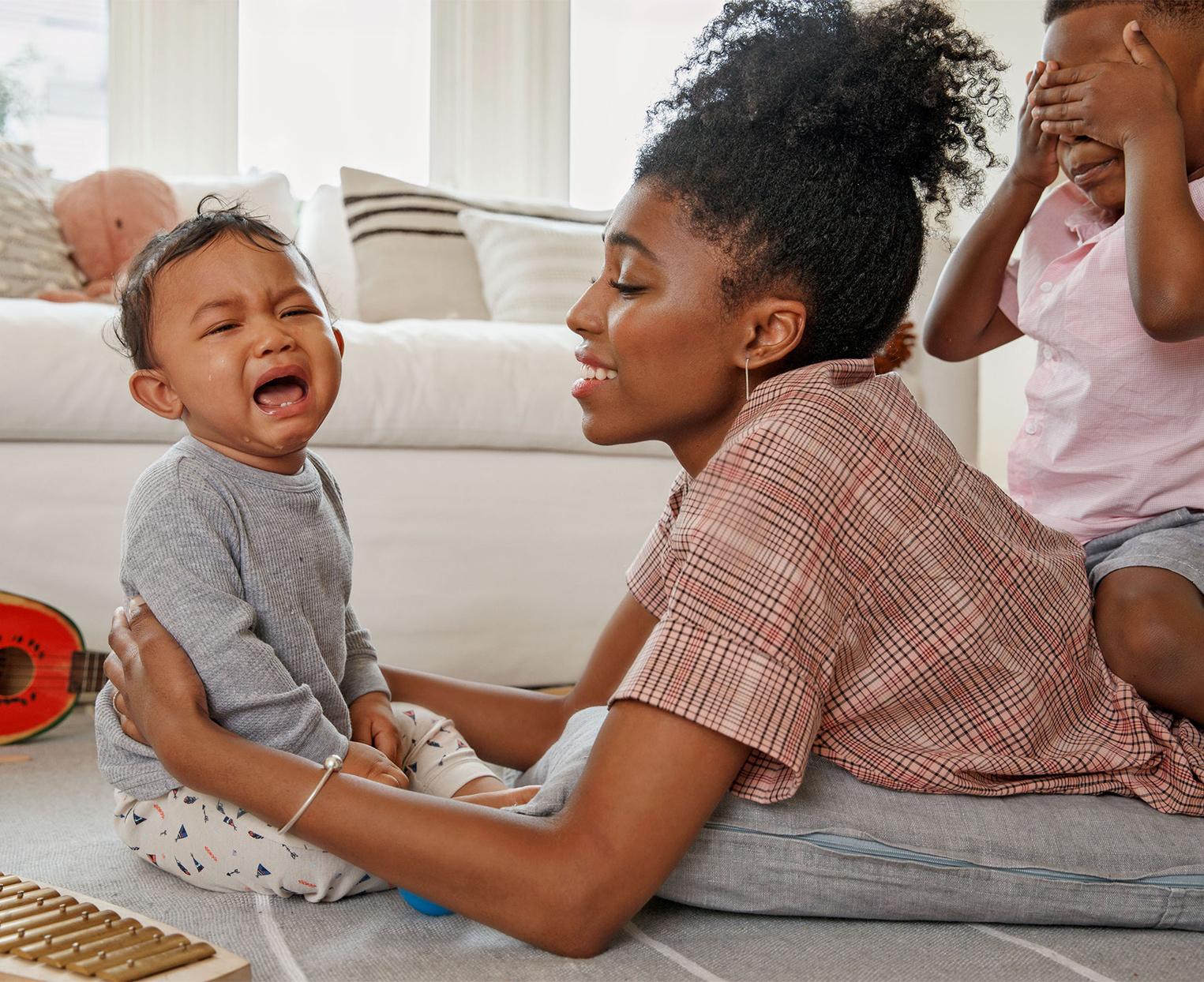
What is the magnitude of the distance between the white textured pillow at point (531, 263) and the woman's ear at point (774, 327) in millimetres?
1526

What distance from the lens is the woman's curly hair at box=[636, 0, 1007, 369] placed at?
3.05ft

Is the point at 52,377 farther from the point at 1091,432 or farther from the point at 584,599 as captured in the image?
the point at 1091,432

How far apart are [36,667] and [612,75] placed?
2.65m

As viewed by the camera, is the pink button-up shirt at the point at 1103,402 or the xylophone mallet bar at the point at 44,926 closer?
the xylophone mallet bar at the point at 44,926

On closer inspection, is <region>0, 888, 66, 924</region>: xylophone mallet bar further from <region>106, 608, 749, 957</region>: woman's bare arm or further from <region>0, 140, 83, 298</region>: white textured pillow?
<region>0, 140, 83, 298</region>: white textured pillow

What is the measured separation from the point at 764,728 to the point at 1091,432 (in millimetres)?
666

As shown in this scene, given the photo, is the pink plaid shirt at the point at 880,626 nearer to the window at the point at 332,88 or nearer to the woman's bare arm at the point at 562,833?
the woman's bare arm at the point at 562,833

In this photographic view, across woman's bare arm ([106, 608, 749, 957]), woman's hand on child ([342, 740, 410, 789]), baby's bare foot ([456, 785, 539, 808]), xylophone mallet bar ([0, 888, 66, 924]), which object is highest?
woman's bare arm ([106, 608, 749, 957])

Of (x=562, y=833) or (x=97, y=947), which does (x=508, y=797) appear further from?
(x=97, y=947)

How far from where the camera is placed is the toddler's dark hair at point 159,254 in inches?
40.9

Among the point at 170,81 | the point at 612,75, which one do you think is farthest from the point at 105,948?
the point at 612,75

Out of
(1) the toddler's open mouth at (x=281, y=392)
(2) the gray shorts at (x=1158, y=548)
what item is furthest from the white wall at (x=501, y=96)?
(2) the gray shorts at (x=1158, y=548)

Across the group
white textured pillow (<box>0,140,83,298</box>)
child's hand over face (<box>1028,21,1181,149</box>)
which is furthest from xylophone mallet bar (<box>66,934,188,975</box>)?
white textured pillow (<box>0,140,83,298</box>)

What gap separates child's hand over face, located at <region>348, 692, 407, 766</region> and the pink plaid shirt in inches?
15.2
